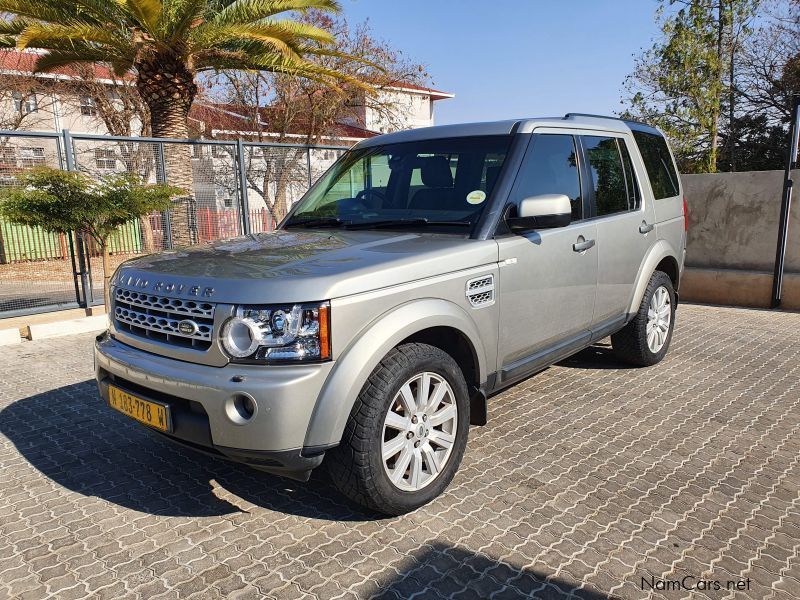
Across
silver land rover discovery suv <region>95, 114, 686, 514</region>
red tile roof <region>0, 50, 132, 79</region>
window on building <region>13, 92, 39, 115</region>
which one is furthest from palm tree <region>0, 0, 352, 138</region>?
window on building <region>13, 92, 39, 115</region>

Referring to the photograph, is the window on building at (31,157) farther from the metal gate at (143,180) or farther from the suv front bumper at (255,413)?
the suv front bumper at (255,413)

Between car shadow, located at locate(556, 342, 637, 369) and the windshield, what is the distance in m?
2.39

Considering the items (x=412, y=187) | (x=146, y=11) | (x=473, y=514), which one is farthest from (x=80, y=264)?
(x=473, y=514)

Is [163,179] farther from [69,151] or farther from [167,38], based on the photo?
[167,38]

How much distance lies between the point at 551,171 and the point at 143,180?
640 centimetres

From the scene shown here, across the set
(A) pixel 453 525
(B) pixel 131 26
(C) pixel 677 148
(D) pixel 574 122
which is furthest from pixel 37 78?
(A) pixel 453 525

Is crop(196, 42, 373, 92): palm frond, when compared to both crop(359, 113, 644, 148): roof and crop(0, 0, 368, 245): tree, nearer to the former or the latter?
crop(0, 0, 368, 245): tree

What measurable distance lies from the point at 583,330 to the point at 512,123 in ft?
5.00

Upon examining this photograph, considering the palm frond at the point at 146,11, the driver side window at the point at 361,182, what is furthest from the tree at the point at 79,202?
Result: the driver side window at the point at 361,182

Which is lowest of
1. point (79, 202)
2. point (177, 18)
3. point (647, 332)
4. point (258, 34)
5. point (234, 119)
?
point (647, 332)

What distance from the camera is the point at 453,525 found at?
291cm

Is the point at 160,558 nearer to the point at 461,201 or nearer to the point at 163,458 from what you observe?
the point at 163,458

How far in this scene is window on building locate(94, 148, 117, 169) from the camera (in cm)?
817

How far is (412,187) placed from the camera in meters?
3.90
